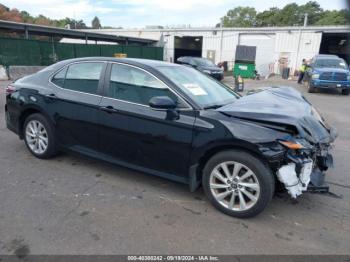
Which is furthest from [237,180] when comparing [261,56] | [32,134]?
[261,56]

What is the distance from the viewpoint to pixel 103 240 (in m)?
2.90

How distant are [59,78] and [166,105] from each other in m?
1.96

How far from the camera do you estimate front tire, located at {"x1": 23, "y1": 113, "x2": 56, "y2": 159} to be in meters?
4.62

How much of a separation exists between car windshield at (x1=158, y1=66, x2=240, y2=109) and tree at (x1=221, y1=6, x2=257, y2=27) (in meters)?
93.2

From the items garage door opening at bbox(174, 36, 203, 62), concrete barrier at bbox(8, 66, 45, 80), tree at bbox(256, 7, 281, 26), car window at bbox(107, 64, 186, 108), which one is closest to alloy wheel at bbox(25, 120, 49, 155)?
car window at bbox(107, 64, 186, 108)

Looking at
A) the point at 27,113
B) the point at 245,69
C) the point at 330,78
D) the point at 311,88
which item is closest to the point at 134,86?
the point at 27,113

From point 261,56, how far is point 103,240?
30.5 meters

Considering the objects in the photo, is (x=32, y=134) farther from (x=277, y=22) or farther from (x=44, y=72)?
(x=277, y=22)

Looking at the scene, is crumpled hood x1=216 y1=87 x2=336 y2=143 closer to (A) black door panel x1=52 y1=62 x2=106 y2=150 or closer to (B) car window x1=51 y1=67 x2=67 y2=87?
(A) black door panel x1=52 y1=62 x2=106 y2=150

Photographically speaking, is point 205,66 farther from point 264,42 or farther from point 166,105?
point 166,105

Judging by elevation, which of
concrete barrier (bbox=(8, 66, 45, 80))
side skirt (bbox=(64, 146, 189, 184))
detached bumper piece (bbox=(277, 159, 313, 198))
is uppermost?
detached bumper piece (bbox=(277, 159, 313, 198))

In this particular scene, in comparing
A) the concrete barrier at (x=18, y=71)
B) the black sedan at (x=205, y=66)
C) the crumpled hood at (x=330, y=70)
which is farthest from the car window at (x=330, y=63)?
the concrete barrier at (x=18, y=71)

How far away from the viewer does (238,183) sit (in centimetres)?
331

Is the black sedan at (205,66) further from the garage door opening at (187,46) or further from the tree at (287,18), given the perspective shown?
the tree at (287,18)
